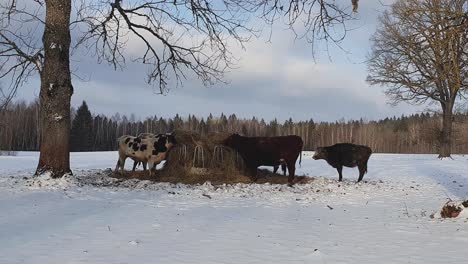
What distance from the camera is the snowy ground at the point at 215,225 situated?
5.29 metres

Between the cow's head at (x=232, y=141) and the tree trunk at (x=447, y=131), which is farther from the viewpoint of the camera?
the tree trunk at (x=447, y=131)

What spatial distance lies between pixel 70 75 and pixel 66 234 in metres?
6.61

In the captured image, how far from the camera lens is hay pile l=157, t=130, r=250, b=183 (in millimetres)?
13617

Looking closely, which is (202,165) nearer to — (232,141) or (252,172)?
(232,141)

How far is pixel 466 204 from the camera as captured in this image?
333 inches

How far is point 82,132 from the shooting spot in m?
67.9

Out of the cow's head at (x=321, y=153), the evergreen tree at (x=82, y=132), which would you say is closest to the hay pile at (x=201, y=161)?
the cow's head at (x=321, y=153)

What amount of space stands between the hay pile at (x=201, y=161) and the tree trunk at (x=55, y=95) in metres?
3.18

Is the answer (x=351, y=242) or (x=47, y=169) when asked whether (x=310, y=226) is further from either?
(x=47, y=169)

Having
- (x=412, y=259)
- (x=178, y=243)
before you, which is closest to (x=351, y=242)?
(x=412, y=259)

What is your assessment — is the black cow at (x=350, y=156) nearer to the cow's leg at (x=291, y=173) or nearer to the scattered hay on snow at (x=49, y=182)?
the cow's leg at (x=291, y=173)

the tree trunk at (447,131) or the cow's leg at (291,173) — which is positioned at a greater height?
the tree trunk at (447,131)

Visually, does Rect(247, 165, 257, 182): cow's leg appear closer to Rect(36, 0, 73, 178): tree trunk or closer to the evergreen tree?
Rect(36, 0, 73, 178): tree trunk

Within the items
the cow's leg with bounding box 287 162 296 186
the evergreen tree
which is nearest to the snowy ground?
the cow's leg with bounding box 287 162 296 186
